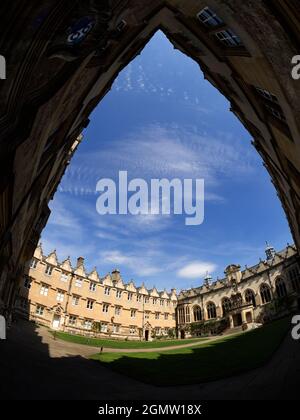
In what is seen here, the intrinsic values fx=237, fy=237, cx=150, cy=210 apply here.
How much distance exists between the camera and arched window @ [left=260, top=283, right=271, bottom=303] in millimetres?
47237

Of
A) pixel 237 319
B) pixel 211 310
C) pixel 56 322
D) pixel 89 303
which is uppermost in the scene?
pixel 89 303

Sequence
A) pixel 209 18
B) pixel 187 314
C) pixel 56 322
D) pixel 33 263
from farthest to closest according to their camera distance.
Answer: pixel 187 314, pixel 33 263, pixel 56 322, pixel 209 18

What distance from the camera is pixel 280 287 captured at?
150ft

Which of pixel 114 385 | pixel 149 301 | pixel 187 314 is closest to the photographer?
pixel 114 385

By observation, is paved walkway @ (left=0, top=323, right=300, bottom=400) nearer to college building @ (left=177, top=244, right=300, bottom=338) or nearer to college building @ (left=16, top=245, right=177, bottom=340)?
college building @ (left=16, top=245, right=177, bottom=340)

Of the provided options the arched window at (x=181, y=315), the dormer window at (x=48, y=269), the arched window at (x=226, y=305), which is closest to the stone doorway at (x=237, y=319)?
the arched window at (x=226, y=305)

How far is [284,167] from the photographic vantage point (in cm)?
1141

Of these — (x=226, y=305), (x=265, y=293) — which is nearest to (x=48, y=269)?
(x=226, y=305)

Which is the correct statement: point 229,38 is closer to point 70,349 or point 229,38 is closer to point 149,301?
point 70,349

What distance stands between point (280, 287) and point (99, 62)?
49.7 metres

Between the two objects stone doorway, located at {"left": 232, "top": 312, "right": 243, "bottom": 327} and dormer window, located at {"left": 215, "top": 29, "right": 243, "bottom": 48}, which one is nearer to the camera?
dormer window, located at {"left": 215, "top": 29, "right": 243, "bottom": 48}

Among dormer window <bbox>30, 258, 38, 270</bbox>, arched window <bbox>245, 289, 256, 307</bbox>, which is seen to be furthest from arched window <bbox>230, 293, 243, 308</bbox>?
A: dormer window <bbox>30, 258, 38, 270</bbox>
